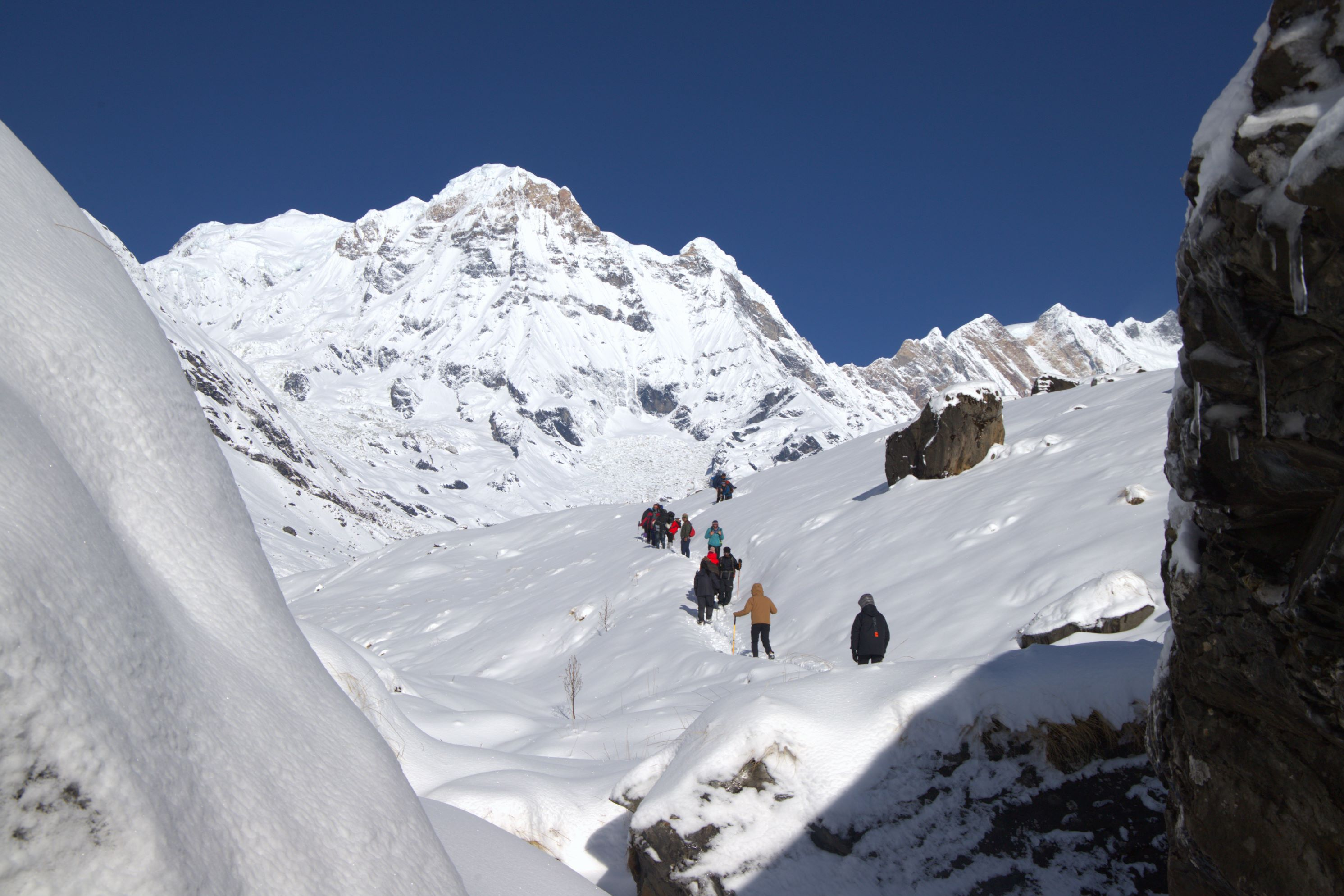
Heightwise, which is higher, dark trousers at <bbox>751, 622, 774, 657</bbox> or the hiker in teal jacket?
the hiker in teal jacket

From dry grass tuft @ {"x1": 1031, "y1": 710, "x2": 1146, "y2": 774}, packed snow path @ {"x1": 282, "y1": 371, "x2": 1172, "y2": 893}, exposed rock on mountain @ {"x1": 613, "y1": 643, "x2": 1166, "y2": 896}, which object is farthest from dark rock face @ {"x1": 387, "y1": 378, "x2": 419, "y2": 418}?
dry grass tuft @ {"x1": 1031, "y1": 710, "x2": 1146, "y2": 774}

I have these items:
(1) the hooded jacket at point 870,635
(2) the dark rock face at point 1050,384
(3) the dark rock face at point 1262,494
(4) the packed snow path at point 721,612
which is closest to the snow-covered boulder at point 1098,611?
(4) the packed snow path at point 721,612

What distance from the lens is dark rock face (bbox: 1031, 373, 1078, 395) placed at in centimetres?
2705

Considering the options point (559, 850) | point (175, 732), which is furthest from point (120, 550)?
point (559, 850)

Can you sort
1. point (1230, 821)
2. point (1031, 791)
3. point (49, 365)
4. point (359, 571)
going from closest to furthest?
point (49, 365) < point (1230, 821) < point (1031, 791) < point (359, 571)

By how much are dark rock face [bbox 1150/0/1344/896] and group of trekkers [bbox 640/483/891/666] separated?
3095 mm

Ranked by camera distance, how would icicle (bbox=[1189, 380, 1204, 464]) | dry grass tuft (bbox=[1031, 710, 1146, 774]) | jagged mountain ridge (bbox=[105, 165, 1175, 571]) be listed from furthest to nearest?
jagged mountain ridge (bbox=[105, 165, 1175, 571]) < dry grass tuft (bbox=[1031, 710, 1146, 774]) < icicle (bbox=[1189, 380, 1204, 464])

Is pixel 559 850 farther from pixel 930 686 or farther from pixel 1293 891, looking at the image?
pixel 1293 891

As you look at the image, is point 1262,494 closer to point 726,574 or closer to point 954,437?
point 726,574

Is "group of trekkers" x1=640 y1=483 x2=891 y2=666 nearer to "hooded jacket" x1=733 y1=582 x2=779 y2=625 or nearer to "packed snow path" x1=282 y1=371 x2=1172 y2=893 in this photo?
"hooded jacket" x1=733 y1=582 x2=779 y2=625

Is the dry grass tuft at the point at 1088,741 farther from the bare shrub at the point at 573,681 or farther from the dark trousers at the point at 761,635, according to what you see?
the dark trousers at the point at 761,635

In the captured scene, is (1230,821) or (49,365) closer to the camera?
(49,365)

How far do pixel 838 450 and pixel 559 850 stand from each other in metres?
24.8

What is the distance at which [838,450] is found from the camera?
28.8 m
